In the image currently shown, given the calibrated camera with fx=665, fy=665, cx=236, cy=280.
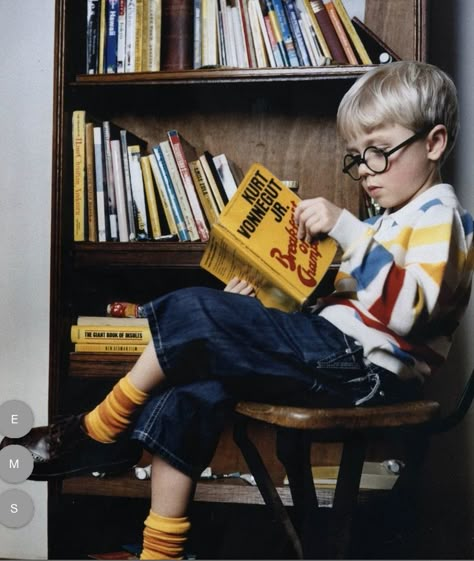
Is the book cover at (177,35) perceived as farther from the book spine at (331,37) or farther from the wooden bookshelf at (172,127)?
the book spine at (331,37)

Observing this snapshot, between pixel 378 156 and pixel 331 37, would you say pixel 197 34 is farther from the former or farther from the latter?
pixel 378 156

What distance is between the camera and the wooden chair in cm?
75

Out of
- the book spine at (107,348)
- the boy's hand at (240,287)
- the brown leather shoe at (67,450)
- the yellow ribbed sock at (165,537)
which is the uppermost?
the boy's hand at (240,287)

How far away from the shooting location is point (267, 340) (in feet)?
2.66

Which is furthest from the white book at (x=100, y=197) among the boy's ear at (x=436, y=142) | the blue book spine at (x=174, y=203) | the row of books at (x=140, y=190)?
the boy's ear at (x=436, y=142)

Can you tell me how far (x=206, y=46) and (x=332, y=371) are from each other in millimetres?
684

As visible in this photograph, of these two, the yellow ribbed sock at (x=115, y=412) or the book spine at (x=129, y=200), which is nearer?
the yellow ribbed sock at (x=115, y=412)

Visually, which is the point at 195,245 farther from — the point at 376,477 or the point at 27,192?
the point at 376,477

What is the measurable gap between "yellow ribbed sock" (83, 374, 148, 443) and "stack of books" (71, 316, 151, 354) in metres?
0.27

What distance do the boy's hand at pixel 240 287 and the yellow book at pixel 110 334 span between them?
0.26 metres

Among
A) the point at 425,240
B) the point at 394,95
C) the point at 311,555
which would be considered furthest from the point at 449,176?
the point at 311,555

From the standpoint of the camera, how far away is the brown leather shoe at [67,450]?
2.97ft

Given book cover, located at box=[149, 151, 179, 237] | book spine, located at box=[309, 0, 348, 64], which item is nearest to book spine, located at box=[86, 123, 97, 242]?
book cover, located at box=[149, 151, 179, 237]

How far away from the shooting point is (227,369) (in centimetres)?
81
